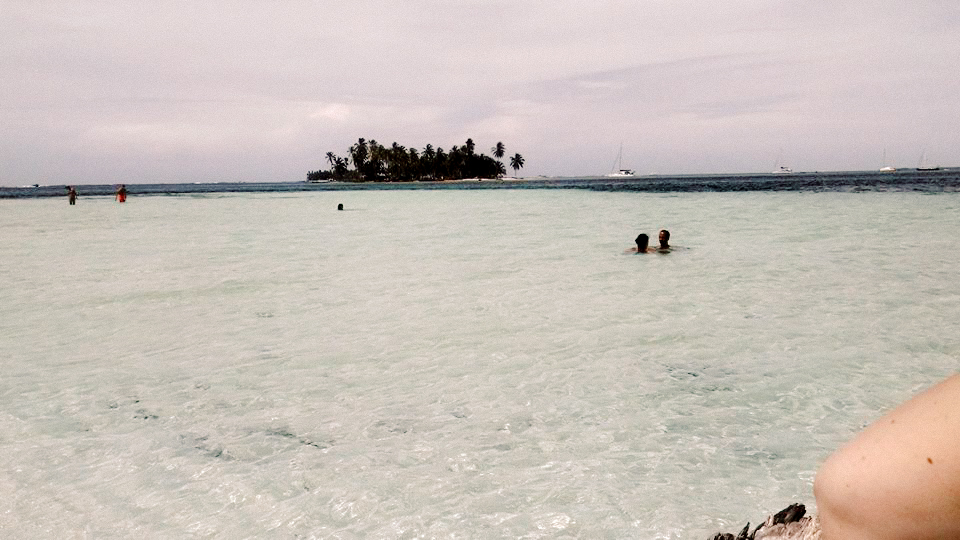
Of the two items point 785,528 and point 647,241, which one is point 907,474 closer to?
point 785,528

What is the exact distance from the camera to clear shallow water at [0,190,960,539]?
3.64 metres

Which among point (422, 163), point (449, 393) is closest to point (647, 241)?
point (449, 393)

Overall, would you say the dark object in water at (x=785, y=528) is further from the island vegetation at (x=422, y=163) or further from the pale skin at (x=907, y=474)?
the island vegetation at (x=422, y=163)

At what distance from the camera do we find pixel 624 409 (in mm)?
5086

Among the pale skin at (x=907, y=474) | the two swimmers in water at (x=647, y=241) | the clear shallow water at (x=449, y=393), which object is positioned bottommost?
the clear shallow water at (x=449, y=393)

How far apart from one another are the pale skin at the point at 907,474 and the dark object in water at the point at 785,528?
3.42ft

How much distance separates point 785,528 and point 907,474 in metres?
1.55

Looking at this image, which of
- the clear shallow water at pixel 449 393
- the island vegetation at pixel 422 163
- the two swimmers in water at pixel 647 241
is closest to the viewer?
the clear shallow water at pixel 449 393

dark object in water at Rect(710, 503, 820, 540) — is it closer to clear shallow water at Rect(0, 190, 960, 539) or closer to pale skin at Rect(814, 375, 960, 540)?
clear shallow water at Rect(0, 190, 960, 539)

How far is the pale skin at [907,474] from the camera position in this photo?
1402mm

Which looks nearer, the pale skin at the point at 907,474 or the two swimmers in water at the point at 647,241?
the pale skin at the point at 907,474

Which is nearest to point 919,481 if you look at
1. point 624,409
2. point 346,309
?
point 624,409

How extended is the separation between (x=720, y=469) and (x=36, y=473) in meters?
4.82

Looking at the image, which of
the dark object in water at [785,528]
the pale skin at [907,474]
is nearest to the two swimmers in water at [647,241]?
the dark object in water at [785,528]
